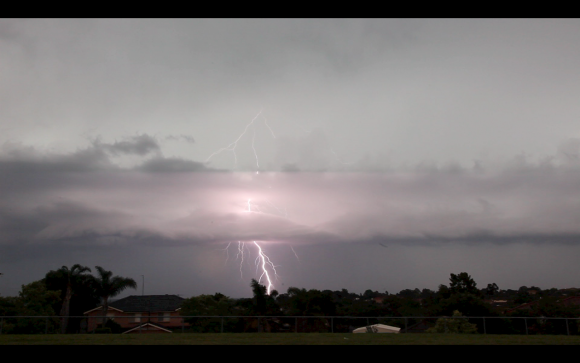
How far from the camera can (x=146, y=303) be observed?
1533 inches

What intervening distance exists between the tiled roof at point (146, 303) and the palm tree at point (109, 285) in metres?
1.68

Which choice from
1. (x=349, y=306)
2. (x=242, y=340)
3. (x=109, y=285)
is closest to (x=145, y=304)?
(x=109, y=285)

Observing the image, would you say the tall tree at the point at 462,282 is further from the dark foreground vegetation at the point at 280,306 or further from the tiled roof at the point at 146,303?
the tiled roof at the point at 146,303

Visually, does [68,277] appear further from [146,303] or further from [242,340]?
[242,340]

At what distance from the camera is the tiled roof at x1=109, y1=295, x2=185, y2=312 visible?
123 feet

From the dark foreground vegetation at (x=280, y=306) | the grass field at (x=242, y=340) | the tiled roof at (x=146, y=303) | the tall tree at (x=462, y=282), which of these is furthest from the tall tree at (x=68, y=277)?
the tall tree at (x=462, y=282)

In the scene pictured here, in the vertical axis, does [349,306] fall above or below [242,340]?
below

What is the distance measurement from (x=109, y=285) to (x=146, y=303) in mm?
4649

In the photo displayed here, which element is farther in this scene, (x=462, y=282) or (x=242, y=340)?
(x=462, y=282)
